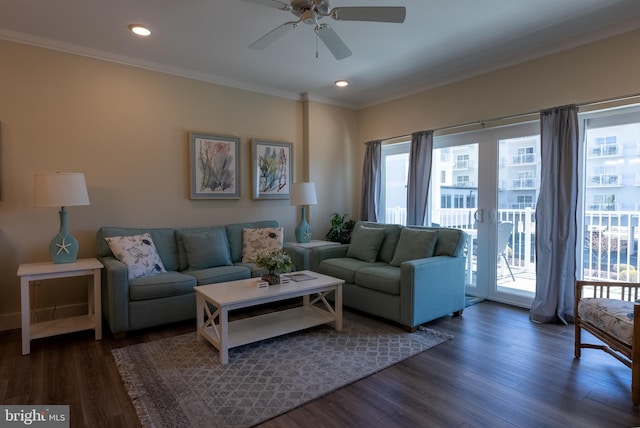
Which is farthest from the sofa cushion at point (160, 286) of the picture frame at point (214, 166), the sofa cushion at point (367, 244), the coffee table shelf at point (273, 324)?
the sofa cushion at point (367, 244)

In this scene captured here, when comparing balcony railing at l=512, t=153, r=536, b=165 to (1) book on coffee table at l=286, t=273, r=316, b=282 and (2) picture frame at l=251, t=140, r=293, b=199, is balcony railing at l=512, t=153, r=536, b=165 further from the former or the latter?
(2) picture frame at l=251, t=140, r=293, b=199

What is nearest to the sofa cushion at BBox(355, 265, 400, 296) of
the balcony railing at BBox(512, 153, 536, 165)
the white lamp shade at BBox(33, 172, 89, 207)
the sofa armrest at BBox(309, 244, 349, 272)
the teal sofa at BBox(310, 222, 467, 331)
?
the teal sofa at BBox(310, 222, 467, 331)

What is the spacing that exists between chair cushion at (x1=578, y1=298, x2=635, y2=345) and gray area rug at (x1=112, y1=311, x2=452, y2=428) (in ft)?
3.48

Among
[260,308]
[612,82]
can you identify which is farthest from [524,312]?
[260,308]

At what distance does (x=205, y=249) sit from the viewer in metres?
3.88

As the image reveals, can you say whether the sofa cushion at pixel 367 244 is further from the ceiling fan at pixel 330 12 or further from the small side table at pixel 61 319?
the small side table at pixel 61 319

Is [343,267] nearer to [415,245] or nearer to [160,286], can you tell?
[415,245]

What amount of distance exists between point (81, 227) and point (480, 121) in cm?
447

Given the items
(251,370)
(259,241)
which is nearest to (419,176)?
(259,241)

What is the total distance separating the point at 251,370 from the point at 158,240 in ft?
6.44

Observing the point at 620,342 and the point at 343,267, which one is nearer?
the point at 620,342

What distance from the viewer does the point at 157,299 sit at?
3.22 metres

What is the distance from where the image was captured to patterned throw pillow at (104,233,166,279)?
3307 millimetres

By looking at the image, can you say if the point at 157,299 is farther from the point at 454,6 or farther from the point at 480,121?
the point at 480,121
